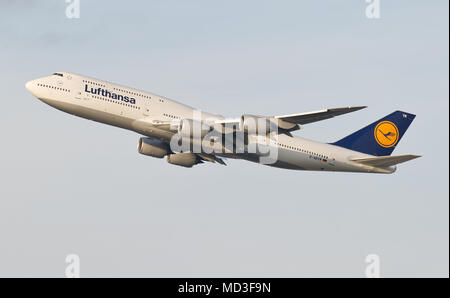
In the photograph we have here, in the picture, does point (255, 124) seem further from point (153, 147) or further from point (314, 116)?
point (153, 147)

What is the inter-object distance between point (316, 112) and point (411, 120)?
1869 cm

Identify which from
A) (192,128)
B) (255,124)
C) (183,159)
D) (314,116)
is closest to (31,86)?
(192,128)

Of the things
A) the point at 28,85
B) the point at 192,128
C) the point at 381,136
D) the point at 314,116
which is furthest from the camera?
the point at 381,136

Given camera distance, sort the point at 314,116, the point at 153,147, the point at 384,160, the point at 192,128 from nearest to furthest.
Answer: the point at 314,116
the point at 192,128
the point at 384,160
the point at 153,147

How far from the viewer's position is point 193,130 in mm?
60781

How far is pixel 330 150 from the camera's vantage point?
6819 centimetres

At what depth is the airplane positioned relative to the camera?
60812 mm

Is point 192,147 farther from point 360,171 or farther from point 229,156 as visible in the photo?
point 360,171

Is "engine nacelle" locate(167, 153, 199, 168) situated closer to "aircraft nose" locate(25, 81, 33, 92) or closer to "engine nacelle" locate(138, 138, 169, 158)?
"engine nacelle" locate(138, 138, 169, 158)

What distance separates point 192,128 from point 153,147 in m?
7.47

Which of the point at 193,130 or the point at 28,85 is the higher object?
the point at 28,85

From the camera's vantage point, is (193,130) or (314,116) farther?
(193,130)

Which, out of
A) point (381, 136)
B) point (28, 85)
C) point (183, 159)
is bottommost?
point (183, 159)
